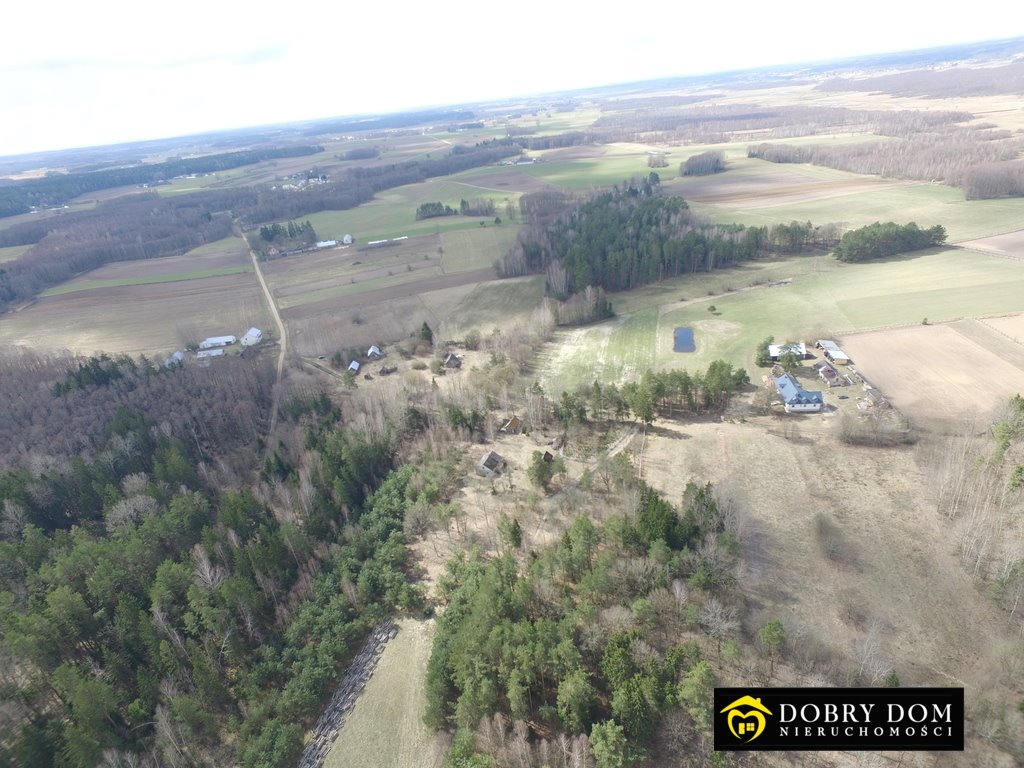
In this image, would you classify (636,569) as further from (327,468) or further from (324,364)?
(324,364)

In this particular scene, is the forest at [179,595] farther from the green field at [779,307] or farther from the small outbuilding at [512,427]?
the green field at [779,307]

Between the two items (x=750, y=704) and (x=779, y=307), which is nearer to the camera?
(x=750, y=704)

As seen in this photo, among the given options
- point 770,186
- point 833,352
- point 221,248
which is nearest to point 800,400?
point 833,352

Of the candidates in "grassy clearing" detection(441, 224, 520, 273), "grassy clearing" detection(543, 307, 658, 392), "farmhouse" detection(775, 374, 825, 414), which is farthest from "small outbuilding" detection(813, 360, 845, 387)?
"grassy clearing" detection(441, 224, 520, 273)

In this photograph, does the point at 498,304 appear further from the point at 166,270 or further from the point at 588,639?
the point at 166,270

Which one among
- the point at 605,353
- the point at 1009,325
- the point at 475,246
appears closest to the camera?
the point at 1009,325

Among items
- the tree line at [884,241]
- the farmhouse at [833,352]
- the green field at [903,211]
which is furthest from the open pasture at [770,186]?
the farmhouse at [833,352]

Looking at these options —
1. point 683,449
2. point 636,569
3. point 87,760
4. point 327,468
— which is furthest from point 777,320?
point 87,760
